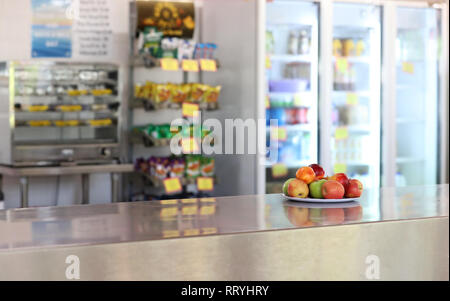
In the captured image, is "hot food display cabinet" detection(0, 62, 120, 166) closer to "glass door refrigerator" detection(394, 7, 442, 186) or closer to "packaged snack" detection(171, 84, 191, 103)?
"packaged snack" detection(171, 84, 191, 103)

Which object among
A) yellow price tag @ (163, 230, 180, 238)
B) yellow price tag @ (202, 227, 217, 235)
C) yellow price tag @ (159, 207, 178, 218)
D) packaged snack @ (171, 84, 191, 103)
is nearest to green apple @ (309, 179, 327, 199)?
yellow price tag @ (159, 207, 178, 218)

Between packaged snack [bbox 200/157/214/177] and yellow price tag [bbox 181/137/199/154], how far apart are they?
14cm

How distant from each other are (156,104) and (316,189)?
2640 mm

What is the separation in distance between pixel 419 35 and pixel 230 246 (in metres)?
4.74

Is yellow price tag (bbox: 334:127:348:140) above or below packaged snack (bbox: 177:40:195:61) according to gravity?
below

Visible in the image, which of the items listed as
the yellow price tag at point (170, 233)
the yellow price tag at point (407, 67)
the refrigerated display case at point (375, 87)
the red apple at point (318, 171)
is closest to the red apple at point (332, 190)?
the red apple at point (318, 171)

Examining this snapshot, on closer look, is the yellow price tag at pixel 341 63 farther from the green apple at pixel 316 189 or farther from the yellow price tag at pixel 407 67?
the green apple at pixel 316 189

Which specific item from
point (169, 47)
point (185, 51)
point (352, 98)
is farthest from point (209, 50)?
point (352, 98)

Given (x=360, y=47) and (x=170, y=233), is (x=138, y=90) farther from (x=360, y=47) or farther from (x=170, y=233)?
(x=170, y=233)

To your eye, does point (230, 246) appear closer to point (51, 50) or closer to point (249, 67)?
point (249, 67)

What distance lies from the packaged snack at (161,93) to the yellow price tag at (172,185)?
62 cm

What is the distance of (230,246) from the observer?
1.81m

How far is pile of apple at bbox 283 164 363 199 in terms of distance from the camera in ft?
8.14
